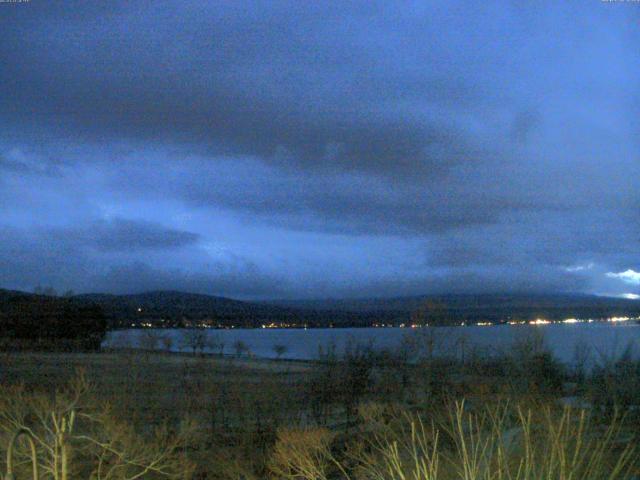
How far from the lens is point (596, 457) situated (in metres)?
9.26

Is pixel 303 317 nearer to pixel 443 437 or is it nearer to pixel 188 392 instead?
pixel 188 392

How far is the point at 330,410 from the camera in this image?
34.4m

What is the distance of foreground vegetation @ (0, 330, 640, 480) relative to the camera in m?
14.7

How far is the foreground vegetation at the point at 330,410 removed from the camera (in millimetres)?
14656

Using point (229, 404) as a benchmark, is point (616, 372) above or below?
above

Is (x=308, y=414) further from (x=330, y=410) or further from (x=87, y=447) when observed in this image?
(x=87, y=447)

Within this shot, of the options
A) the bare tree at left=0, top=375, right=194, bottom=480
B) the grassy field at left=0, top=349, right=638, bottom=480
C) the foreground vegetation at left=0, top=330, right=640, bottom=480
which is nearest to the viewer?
the bare tree at left=0, top=375, right=194, bottom=480

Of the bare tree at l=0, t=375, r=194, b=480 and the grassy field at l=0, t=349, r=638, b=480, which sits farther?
the grassy field at l=0, t=349, r=638, b=480

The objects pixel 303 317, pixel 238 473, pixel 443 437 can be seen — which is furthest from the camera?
pixel 303 317

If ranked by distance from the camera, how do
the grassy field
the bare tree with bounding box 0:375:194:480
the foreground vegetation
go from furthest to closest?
1. the grassy field
2. the foreground vegetation
3. the bare tree with bounding box 0:375:194:480

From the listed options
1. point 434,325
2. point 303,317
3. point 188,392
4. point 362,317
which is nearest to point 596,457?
point 188,392

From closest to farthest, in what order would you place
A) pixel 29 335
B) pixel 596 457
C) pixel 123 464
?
1. pixel 596 457
2. pixel 123 464
3. pixel 29 335

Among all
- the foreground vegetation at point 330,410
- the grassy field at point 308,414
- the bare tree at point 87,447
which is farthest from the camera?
the grassy field at point 308,414

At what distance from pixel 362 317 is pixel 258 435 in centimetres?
9411
